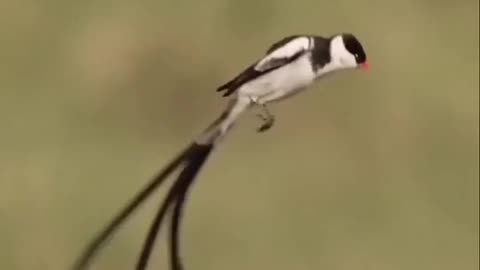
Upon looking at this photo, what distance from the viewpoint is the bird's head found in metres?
0.86

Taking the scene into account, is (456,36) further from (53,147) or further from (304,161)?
(53,147)

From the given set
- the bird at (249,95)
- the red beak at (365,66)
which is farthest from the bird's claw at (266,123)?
the red beak at (365,66)

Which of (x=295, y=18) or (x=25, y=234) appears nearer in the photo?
(x=25, y=234)

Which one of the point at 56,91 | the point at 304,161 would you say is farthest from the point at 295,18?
the point at 56,91

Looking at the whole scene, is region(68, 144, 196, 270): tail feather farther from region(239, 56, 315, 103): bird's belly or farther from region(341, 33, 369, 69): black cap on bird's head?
region(341, 33, 369, 69): black cap on bird's head

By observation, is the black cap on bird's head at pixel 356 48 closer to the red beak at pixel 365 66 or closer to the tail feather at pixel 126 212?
the red beak at pixel 365 66

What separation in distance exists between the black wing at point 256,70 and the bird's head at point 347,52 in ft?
0.12

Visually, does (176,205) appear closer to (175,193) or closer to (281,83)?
(175,193)

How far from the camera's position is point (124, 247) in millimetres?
772

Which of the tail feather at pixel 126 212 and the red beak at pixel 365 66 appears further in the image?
the red beak at pixel 365 66

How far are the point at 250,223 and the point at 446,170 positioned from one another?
223 millimetres

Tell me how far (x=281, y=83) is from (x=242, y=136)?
6 centimetres

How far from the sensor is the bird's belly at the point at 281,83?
0.82 meters

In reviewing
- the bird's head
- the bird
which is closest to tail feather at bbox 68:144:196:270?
the bird
